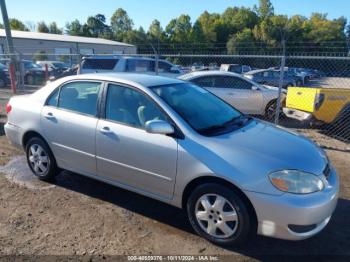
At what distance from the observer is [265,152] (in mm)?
3338

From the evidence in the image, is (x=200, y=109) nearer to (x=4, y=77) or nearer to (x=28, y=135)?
(x=28, y=135)

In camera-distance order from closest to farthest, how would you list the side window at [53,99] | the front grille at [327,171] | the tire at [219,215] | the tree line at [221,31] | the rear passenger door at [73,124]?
1. the tire at [219,215]
2. the front grille at [327,171]
3. the rear passenger door at [73,124]
4. the side window at [53,99]
5. the tree line at [221,31]

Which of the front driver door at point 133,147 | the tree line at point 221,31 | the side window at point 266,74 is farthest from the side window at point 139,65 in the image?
the tree line at point 221,31

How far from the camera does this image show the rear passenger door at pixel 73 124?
423 cm

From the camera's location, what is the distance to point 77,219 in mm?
3977

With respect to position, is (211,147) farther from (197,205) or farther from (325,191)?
(325,191)

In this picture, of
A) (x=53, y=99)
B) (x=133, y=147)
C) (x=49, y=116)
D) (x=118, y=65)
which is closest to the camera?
(x=133, y=147)

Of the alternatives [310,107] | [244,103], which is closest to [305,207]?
[310,107]

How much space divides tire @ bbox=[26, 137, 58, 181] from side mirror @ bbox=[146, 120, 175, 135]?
6.31 feet

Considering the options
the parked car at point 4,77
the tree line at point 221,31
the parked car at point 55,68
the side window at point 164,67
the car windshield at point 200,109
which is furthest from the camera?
the tree line at point 221,31

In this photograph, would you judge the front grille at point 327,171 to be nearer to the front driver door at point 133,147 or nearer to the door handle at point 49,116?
the front driver door at point 133,147

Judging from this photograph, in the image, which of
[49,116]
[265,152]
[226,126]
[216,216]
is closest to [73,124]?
[49,116]

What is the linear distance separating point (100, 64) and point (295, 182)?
1133cm

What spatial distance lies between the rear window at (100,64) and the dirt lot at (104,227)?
880 centimetres
